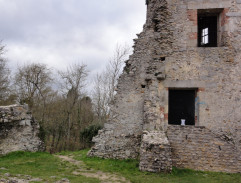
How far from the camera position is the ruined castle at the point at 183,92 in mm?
7480

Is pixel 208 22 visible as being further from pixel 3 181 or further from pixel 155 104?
pixel 3 181

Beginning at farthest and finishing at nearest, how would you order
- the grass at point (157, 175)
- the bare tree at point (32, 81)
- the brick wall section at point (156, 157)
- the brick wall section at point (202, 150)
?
the bare tree at point (32, 81) < the brick wall section at point (202, 150) < the brick wall section at point (156, 157) < the grass at point (157, 175)


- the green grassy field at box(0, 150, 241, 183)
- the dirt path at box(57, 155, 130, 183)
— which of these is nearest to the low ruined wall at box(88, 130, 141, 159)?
the green grassy field at box(0, 150, 241, 183)

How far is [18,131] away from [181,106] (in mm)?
7032

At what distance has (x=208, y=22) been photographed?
998 centimetres

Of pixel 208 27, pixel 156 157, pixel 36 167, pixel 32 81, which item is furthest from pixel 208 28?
pixel 32 81

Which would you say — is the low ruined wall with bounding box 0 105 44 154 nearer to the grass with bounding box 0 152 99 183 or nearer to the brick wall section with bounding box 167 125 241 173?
the grass with bounding box 0 152 99 183

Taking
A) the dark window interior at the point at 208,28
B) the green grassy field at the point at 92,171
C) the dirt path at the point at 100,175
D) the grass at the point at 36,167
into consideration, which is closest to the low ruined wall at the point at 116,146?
the green grassy field at the point at 92,171

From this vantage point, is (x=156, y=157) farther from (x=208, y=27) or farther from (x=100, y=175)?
(x=208, y=27)

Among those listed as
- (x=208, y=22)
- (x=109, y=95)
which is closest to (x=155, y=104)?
(x=208, y=22)

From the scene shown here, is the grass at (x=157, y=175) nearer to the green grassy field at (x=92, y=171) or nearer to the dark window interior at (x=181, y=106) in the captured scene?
the green grassy field at (x=92, y=171)

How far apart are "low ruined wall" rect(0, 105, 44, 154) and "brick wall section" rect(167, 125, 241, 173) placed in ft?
19.0

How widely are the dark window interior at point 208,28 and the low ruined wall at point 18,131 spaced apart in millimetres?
8924

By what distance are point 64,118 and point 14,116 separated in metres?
7.35
